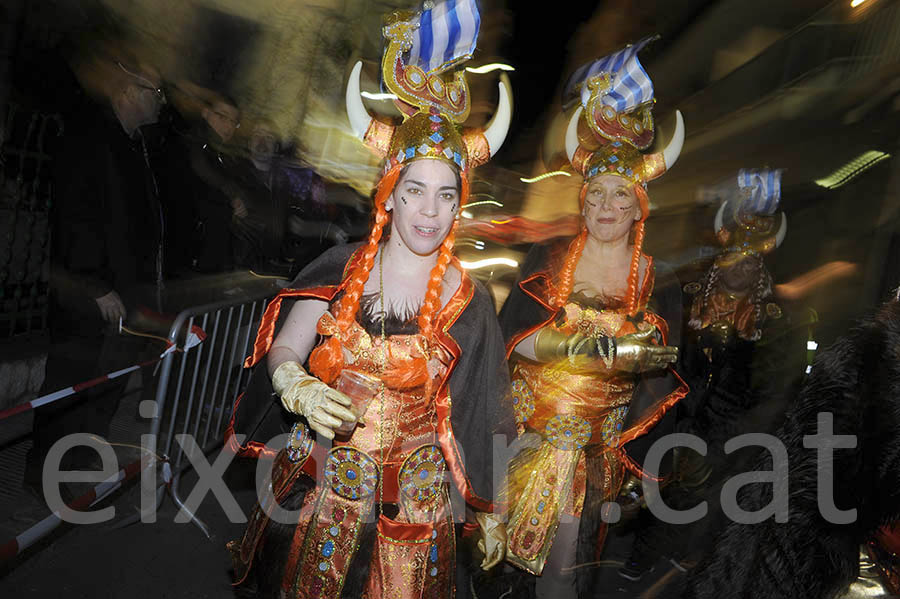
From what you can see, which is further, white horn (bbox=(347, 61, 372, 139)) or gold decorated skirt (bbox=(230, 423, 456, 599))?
white horn (bbox=(347, 61, 372, 139))

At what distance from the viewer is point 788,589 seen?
1753 millimetres

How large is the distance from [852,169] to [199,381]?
5817 mm

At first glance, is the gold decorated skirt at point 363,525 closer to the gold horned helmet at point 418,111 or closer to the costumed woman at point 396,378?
the costumed woman at point 396,378

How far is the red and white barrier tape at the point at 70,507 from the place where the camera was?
2.59 metres

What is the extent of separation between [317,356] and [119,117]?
2359 millimetres

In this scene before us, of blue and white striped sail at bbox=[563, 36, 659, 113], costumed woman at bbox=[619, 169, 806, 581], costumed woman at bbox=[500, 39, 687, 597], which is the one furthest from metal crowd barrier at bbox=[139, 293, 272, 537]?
costumed woman at bbox=[619, 169, 806, 581]

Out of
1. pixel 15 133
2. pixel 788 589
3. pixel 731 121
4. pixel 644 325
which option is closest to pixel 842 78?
pixel 731 121

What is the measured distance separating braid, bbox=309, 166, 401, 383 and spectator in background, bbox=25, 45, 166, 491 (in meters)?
1.97

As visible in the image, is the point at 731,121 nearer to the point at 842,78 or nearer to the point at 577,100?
the point at 842,78

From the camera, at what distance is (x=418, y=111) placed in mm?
2328

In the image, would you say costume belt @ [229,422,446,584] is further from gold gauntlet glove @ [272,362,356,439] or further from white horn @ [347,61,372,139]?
white horn @ [347,61,372,139]

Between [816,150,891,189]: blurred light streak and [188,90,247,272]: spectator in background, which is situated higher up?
[816,150,891,189]: blurred light streak

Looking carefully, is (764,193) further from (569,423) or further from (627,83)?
(569,423)

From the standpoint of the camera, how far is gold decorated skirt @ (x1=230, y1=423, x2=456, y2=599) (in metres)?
2.14
